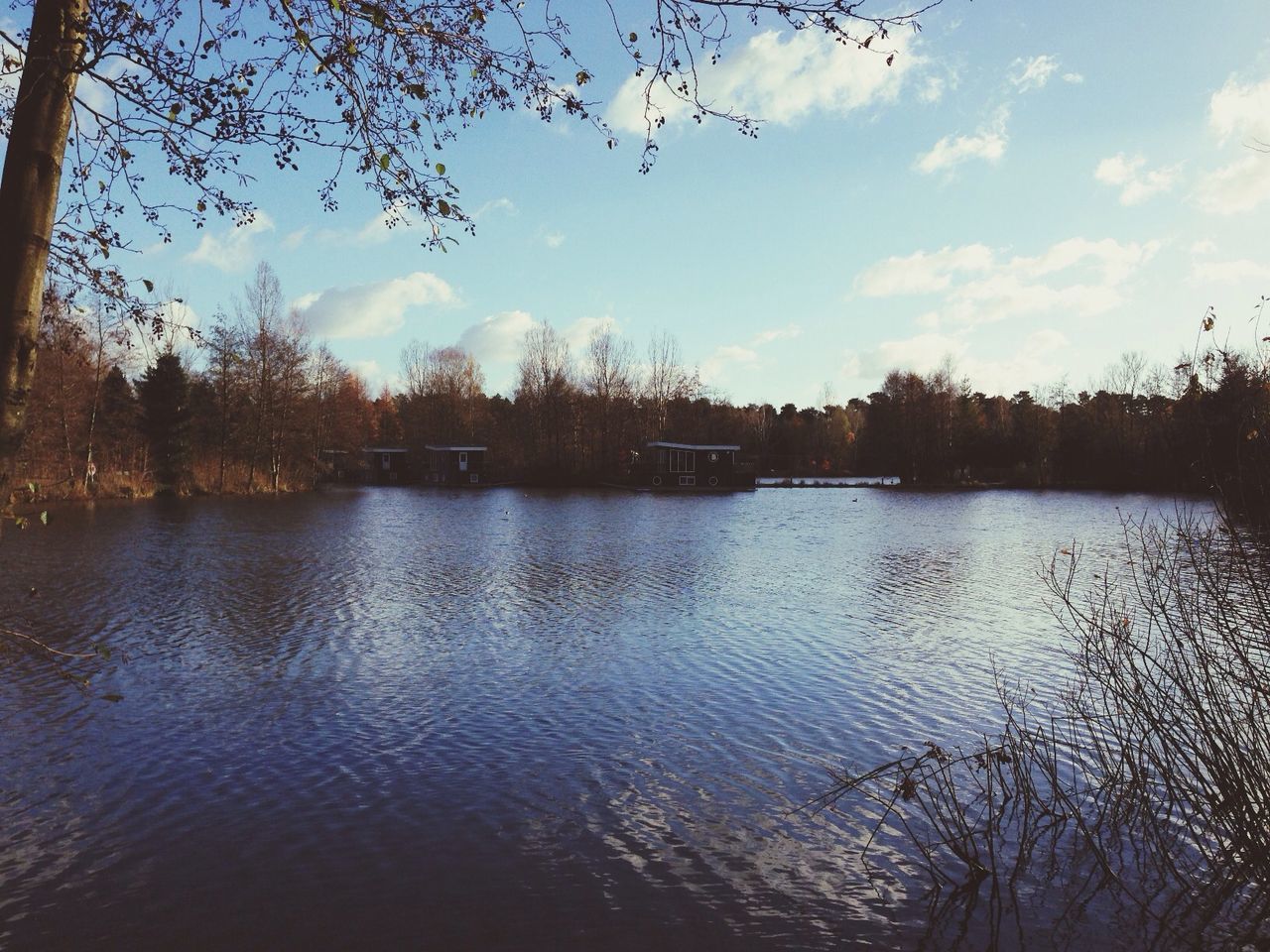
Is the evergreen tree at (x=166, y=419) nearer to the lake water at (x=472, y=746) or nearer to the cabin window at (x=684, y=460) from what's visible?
the lake water at (x=472, y=746)

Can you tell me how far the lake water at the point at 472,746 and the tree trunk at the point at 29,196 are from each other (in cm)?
362

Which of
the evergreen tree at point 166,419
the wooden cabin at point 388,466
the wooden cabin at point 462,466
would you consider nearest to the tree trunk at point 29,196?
the evergreen tree at point 166,419

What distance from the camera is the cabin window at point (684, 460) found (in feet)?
228

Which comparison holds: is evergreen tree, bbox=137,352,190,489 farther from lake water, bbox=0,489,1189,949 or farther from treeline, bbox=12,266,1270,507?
lake water, bbox=0,489,1189,949

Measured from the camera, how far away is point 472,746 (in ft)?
27.8

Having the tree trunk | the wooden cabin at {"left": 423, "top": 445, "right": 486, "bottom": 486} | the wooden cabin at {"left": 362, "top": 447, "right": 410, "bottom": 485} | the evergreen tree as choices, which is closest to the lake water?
the tree trunk

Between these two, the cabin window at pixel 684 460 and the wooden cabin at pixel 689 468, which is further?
the cabin window at pixel 684 460

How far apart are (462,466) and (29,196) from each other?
256ft

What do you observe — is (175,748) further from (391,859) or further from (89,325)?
(89,325)

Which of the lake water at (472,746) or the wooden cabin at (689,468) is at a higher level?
the wooden cabin at (689,468)

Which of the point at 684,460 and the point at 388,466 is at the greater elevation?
the point at 684,460

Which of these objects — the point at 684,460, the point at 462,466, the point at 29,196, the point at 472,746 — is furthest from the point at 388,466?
the point at 29,196

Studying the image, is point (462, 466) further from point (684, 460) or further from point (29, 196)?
point (29, 196)

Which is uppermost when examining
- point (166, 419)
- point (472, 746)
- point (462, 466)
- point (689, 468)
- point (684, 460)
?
point (166, 419)
